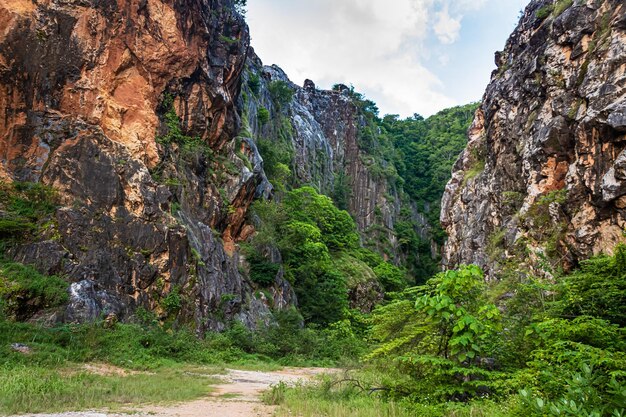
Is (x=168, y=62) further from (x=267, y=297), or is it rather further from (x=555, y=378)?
(x=555, y=378)

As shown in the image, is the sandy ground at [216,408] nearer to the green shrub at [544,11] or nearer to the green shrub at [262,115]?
the green shrub at [544,11]

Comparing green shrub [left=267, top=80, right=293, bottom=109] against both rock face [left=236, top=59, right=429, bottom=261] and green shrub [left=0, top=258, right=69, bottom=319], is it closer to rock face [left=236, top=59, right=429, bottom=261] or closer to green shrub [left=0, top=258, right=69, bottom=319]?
rock face [left=236, top=59, right=429, bottom=261]

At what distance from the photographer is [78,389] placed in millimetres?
8805

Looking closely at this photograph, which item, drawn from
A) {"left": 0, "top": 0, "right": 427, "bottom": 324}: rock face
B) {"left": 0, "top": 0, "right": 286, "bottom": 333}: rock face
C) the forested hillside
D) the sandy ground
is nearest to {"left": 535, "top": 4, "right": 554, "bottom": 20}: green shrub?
the forested hillside

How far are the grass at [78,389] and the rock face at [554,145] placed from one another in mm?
9649

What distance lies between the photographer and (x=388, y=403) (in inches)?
241

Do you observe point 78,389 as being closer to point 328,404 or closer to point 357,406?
point 328,404

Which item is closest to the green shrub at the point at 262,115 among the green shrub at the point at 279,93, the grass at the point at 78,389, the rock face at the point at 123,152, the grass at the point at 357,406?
the green shrub at the point at 279,93

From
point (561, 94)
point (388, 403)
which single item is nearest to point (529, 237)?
point (561, 94)

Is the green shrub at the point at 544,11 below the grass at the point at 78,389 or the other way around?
the other way around

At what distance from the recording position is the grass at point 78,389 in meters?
7.46

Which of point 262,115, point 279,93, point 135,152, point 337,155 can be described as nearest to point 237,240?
point 135,152

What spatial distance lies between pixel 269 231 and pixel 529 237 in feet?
56.9

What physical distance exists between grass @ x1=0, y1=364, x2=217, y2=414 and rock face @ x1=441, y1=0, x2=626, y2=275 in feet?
31.7
